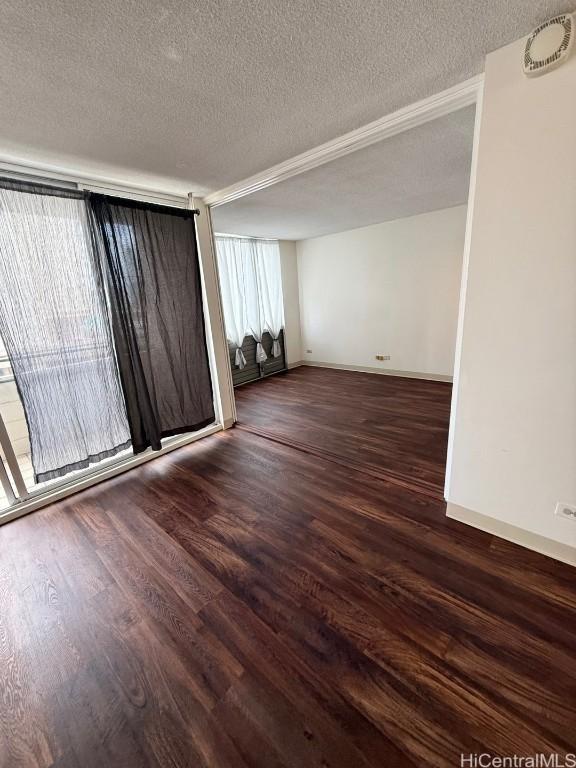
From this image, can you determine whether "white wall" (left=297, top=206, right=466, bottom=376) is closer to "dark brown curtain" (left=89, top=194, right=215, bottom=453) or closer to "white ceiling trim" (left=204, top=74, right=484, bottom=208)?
"white ceiling trim" (left=204, top=74, right=484, bottom=208)

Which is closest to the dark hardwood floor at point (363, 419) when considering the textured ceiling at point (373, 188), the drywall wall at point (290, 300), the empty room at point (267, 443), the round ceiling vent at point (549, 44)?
the empty room at point (267, 443)

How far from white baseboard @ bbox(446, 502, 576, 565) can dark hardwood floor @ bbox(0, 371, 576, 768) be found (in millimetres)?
44

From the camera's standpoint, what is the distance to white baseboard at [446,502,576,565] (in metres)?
1.55

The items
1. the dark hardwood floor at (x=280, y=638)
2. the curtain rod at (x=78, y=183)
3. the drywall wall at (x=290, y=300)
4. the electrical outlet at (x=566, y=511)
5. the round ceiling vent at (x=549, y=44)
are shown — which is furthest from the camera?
the drywall wall at (x=290, y=300)

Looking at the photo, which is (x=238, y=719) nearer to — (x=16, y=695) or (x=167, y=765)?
(x=167, y=765)

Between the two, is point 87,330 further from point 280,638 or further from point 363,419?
point 363,419

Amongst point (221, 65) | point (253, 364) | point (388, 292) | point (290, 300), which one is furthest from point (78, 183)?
point (388, 292)

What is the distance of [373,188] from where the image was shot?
9.78ft

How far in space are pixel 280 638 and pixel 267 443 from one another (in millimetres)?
1855

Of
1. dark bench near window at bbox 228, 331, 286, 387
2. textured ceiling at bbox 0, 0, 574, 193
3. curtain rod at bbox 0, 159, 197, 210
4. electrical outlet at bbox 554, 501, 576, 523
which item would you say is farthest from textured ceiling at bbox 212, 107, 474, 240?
electrical outlet at bbox 554, 501, 576, 523

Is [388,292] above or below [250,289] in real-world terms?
below

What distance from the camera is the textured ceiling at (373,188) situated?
6.86 feet

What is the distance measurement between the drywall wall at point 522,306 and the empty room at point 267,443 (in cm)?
1

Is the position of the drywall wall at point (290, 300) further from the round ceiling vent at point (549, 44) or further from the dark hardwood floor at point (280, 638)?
the round ceiling vent at point (549, 44)
